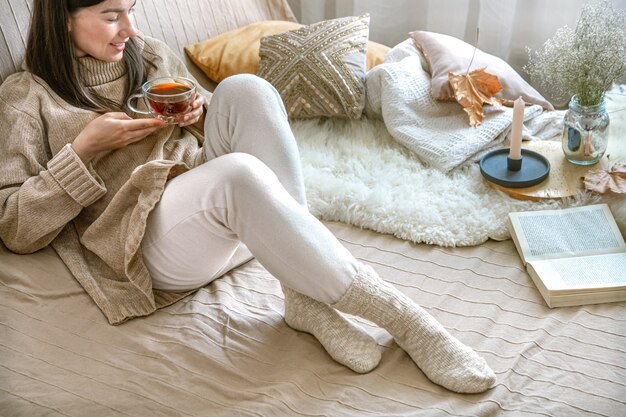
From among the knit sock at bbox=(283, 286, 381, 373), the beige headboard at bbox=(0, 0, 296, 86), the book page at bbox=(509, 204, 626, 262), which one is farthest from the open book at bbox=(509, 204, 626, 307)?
the beige headboard at bbox=(0, 0, 296, 86)

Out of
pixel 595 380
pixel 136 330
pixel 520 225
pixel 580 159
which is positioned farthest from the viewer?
pixel 580 159

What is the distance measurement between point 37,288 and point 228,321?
37 cm

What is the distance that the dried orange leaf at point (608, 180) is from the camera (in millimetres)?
1755

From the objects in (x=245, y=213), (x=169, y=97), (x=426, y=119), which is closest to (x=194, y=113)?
(x=169, y=97)

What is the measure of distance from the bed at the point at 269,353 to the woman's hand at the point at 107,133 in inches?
9.4

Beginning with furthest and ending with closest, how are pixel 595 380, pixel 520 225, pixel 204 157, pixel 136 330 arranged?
pixel 520 225 < pixel 204 157 < pixel 136 330 < pixel 595 380

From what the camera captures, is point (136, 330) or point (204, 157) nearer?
point (136, 330)

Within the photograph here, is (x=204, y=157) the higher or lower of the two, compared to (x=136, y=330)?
higher

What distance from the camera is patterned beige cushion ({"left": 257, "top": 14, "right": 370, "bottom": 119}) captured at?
207 cm

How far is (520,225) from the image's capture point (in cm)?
170

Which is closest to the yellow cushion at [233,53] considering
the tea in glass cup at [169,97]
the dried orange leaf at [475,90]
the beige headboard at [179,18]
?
the beige headboard at [179,18]

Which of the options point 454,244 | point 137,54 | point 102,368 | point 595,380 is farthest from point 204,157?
point 595,380

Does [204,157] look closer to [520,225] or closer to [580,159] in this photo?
[520,225]

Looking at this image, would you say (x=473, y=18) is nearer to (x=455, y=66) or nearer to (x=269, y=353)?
(x=455, y=66)
